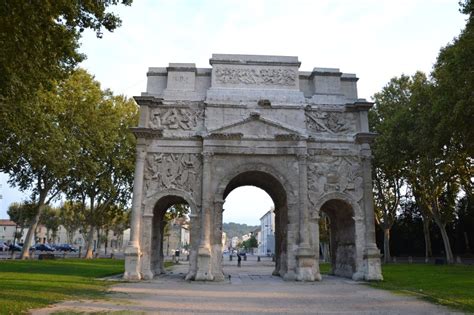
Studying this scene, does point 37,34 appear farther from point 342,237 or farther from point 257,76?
point 342,237

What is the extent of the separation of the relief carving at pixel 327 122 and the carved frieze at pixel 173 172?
19.3 feet

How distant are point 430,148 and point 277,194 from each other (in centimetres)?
906

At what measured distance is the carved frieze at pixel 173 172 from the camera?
20.4m

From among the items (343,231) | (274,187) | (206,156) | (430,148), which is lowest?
(343,231)

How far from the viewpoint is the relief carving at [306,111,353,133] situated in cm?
2145

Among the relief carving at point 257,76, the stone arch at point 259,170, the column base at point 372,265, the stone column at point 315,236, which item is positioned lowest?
the column base at point 372,265

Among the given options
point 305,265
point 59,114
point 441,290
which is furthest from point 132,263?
point 59,114

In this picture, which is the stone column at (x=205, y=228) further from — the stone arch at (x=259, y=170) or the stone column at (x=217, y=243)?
the stone arch at (x=259, y=170)

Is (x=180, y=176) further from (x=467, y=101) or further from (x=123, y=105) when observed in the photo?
(x=123, y=105)

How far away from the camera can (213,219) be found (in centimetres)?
1995

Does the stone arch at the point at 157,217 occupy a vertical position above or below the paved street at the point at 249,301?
above

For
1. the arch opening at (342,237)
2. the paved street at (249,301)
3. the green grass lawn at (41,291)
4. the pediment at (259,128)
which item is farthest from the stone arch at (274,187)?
the green grass lawn at (41,291)

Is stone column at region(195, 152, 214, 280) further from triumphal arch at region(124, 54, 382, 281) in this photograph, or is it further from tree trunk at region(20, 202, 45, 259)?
tree trunk at region(20, 202, 45, 259)

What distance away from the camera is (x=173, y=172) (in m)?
20.6
